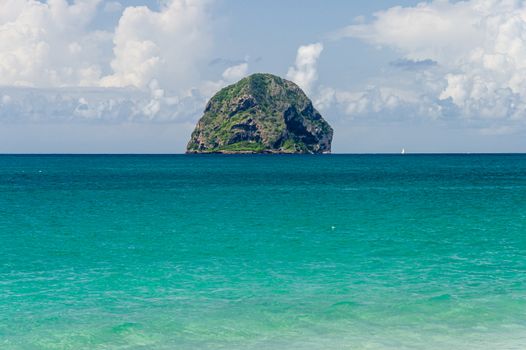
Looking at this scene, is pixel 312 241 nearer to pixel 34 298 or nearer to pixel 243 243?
pixel 243 243

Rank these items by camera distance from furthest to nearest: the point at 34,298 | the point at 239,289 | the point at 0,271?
the point at 0,271 → the point at 239,289 → the point at 34,298

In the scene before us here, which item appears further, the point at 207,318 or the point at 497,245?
the point at 497,245

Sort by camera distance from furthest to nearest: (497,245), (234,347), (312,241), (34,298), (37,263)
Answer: (312,241) → (497,245) → (37,263) → (34,298) → (234,347)

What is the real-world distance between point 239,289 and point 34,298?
12.6m

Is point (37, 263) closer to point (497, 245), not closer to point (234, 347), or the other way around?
point (234, 347)

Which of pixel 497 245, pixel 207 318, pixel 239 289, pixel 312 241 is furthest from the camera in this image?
pixel 312 241

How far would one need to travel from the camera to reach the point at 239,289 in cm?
3703

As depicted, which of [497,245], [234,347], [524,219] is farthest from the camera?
[524,219]

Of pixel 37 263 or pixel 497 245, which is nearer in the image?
pixel 37 263

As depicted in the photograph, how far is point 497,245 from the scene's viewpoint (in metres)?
53.7

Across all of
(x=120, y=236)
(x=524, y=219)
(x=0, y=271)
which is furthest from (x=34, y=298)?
(x=524, y=219)

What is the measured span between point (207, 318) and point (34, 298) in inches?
466

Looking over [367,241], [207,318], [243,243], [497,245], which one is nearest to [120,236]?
[243,243]

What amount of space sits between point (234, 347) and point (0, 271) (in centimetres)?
2531
